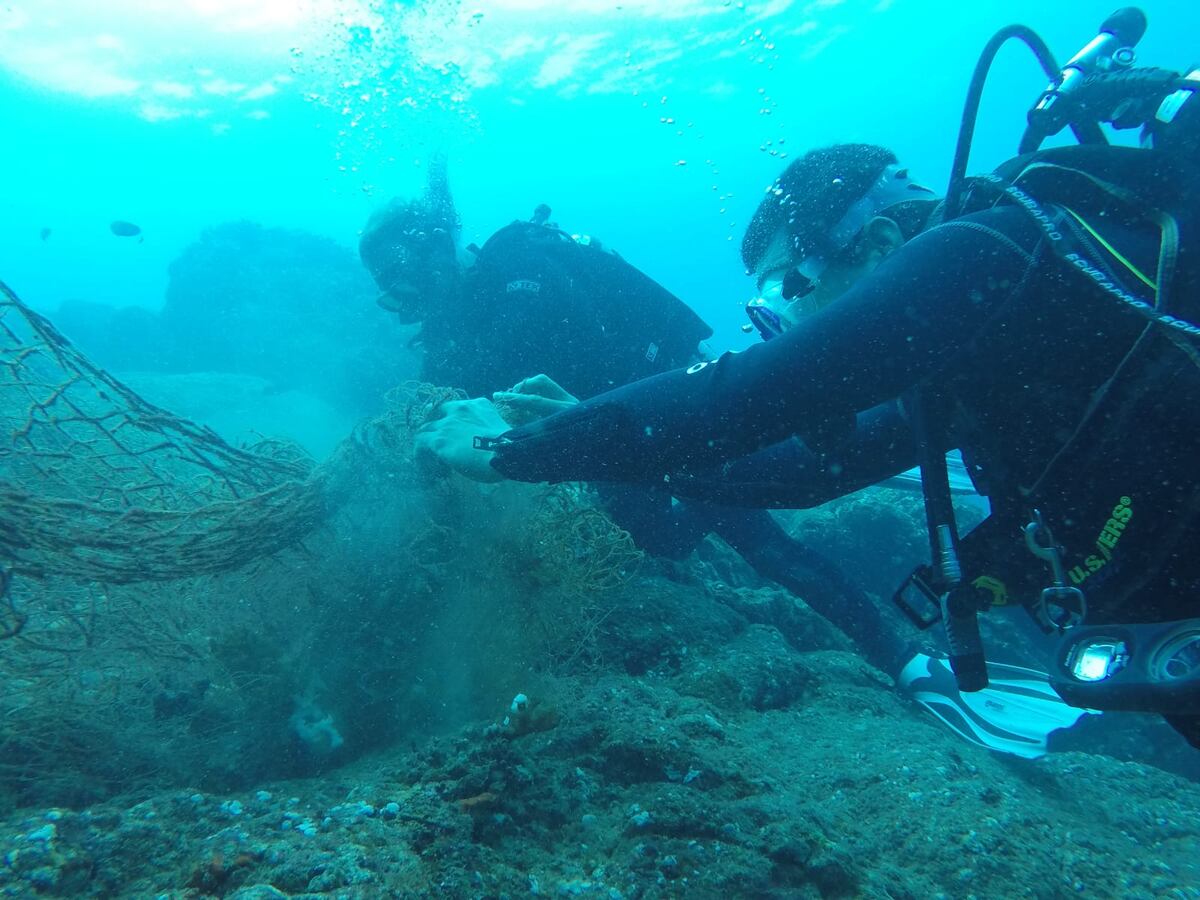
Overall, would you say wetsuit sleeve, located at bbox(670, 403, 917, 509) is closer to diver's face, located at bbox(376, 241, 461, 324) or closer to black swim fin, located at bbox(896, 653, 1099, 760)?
black swim fin, located at bbox(896, 653, 1099, 760)

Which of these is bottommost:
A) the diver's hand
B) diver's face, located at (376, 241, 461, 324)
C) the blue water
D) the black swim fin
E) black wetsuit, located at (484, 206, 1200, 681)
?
the black swim fin

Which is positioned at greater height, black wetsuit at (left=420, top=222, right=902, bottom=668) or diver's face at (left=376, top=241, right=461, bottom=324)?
diver's face at (left=376, top=241, right=461, bottom=324)

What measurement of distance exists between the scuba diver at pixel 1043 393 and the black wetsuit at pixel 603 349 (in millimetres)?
2512

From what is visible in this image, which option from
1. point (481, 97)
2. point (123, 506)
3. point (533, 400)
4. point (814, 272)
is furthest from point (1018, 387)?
point (481, 97)

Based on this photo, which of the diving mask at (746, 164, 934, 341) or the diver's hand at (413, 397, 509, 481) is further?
the diver's hand at (413, 397, 509, 481)

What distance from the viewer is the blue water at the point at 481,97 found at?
2702cm

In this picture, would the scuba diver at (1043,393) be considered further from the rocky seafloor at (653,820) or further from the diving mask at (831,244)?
the rocky seafloor at (653,820)

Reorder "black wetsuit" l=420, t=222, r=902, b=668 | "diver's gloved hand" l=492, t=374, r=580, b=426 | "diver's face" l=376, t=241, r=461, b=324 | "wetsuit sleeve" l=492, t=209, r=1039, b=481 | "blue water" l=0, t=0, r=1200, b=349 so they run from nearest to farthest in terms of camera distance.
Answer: "wetsuit sleeve" l=492, t=209, r=1039, b=481 → "diver's gloved hand" l=492, t=374, r=580, b=426 → "black wetsuit" l=420, t=222, r=902, b=668 → "diver's face" l=376, t=241, r=461, b=324 → "blue water" l=0, t=0, r=1200, b=349

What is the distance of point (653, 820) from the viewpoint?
76.9 inches

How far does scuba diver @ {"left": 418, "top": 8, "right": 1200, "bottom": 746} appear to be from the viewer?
5.74 feet

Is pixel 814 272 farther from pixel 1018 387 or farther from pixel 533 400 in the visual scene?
pixel 533 400

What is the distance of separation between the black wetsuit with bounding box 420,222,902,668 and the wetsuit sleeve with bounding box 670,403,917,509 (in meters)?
1.23

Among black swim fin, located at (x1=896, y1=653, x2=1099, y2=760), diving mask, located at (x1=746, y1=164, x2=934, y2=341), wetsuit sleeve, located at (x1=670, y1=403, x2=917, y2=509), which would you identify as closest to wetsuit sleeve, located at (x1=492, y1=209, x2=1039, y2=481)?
diving mask, located at (x1=746, y1=164, x2=934, y2=341)

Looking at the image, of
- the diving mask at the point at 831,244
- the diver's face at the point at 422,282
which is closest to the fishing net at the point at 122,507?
the diver's face at the point at 422,282
